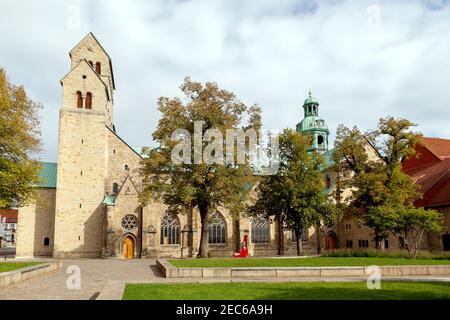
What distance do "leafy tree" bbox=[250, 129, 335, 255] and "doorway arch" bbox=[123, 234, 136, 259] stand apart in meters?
12.7

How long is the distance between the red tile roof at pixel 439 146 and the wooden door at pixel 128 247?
113 ft

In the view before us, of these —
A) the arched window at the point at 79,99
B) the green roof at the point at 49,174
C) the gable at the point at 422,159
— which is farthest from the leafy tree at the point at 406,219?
the green roof at the point at 49,174

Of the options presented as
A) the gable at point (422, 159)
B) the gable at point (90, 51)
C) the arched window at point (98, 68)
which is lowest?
the gable at point (422, 159)

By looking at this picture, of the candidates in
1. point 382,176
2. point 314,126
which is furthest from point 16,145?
point 314,126

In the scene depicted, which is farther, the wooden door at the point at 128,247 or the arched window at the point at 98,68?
the arched window at the point at 98,68

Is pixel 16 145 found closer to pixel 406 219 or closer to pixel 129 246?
pixel 129 246

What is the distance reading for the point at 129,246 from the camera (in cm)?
4122

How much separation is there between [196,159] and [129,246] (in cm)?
1692

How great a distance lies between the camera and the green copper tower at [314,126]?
65.1 metres

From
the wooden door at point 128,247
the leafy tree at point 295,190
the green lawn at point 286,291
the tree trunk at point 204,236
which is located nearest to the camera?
the green lawn at point 286,291

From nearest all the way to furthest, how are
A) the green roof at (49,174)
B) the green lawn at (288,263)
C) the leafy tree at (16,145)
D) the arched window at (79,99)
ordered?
the green lawn at (288,263) < the leafy tree at (16,145) < the arched window at (79,99) < the green roof at (49,174)

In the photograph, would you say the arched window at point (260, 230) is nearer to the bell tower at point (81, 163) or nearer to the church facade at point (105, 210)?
the church facade at point (105, 210)

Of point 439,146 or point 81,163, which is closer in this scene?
point 81,163
